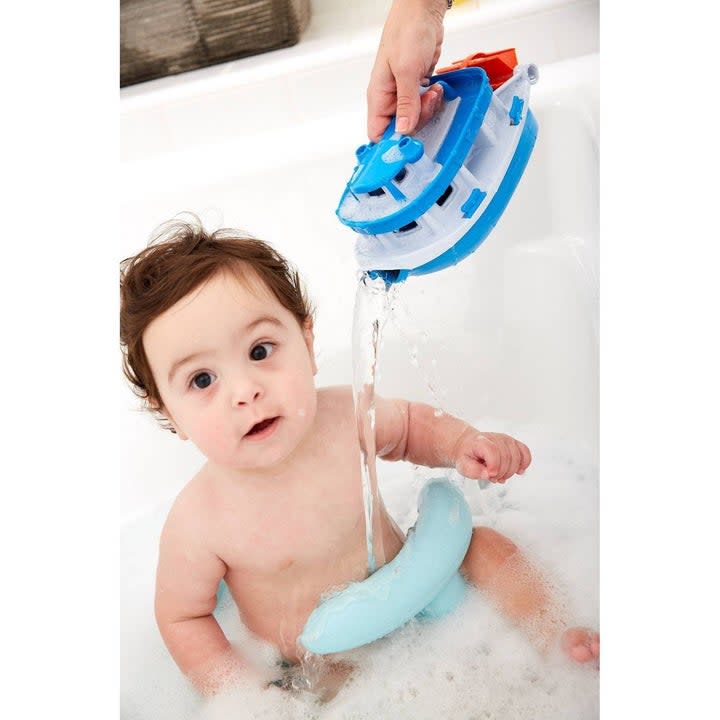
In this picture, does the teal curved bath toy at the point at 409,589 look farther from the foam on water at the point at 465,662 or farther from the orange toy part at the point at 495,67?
the orange toy part at the point at 495,67

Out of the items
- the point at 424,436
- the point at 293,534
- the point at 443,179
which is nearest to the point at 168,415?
the point at 293,534

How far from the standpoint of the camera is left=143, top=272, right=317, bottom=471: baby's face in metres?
0.83

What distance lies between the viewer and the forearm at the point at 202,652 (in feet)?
2.92

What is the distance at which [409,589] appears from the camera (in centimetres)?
85

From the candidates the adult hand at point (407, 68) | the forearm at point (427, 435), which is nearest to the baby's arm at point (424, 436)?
the forearm at point (427, 435)

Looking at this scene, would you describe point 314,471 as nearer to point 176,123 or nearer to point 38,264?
point 38,264

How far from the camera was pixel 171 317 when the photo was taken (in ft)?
2.75

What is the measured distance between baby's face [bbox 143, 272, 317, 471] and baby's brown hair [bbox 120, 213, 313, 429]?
1 centimetres

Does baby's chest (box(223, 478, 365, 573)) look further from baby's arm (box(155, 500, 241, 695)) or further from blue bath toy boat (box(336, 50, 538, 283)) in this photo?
blue bath toy boat (box(336, 50, 538, 283))

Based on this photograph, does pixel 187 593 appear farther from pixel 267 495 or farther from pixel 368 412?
pixel 368 412

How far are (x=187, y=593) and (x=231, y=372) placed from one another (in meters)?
0.27
